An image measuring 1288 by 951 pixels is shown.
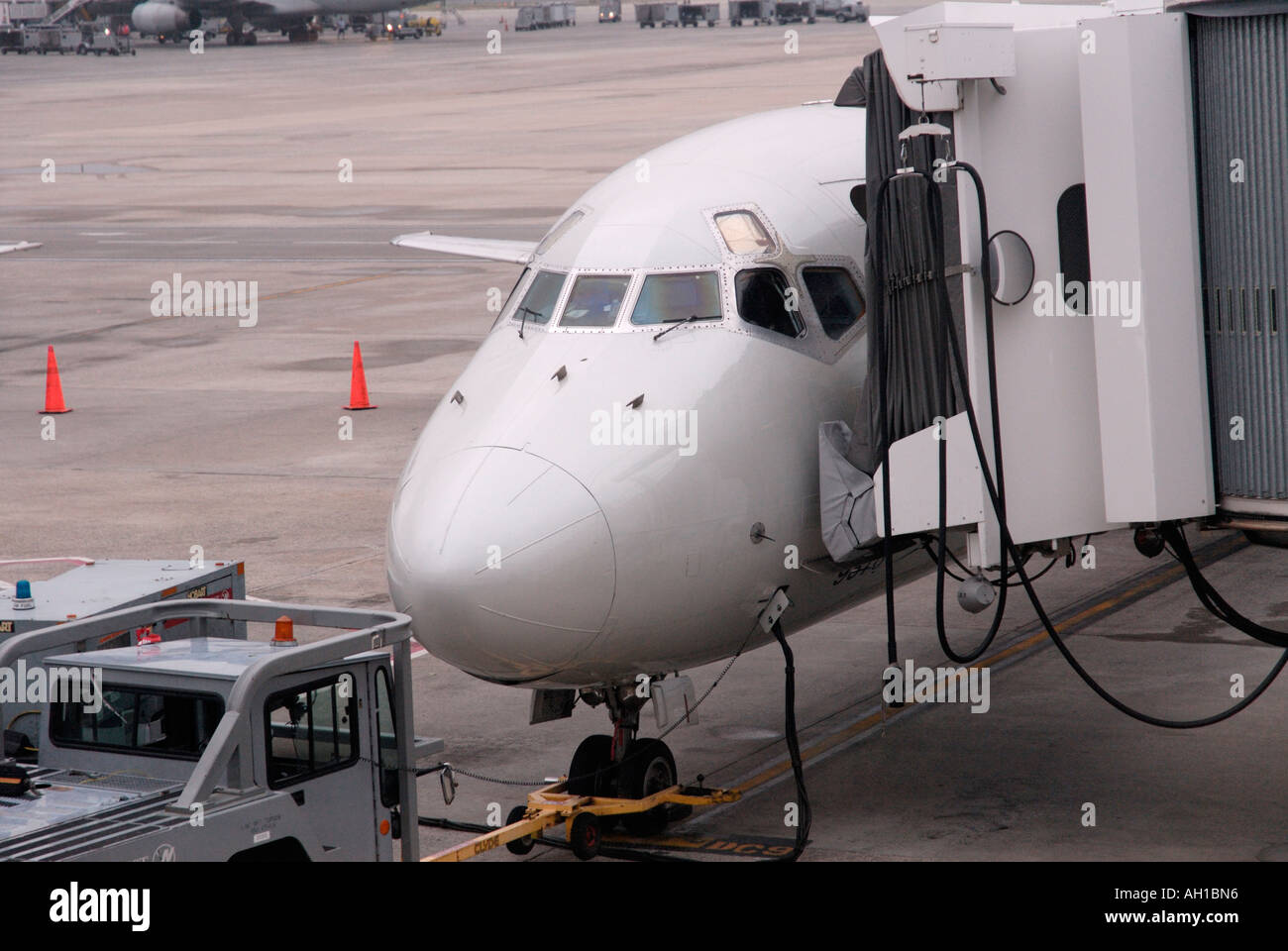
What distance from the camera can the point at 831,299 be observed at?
47.8 ft

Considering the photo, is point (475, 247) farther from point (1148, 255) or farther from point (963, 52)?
point (1148, 255)

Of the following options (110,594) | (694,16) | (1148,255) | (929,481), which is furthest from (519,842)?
(694,16)

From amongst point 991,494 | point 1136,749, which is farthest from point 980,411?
point 1136,749

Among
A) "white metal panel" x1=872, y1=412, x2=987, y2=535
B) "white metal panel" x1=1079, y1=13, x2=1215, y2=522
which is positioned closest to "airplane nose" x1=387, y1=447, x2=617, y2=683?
"white metal panel" x1=872, y1=412, x2=987, y2=535

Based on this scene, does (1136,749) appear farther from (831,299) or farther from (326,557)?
(326,557)

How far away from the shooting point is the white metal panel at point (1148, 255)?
12102mm

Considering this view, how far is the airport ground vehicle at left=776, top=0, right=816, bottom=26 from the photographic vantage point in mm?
160125

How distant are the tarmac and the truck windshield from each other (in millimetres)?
3022

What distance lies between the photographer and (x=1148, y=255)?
12.2m

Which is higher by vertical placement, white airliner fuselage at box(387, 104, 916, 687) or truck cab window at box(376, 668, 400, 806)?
white airliner fuselage at box(387, 104, 916, 687)

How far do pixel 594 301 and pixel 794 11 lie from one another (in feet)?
504

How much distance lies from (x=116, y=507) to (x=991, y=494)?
57.5 feet

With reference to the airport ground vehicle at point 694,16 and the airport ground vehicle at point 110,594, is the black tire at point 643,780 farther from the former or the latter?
the airport ground vehicle at point 694,16

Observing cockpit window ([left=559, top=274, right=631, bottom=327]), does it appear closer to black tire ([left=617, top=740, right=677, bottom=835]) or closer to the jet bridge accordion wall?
black tire ([left=617, top=740, right=677, bottom=835])
